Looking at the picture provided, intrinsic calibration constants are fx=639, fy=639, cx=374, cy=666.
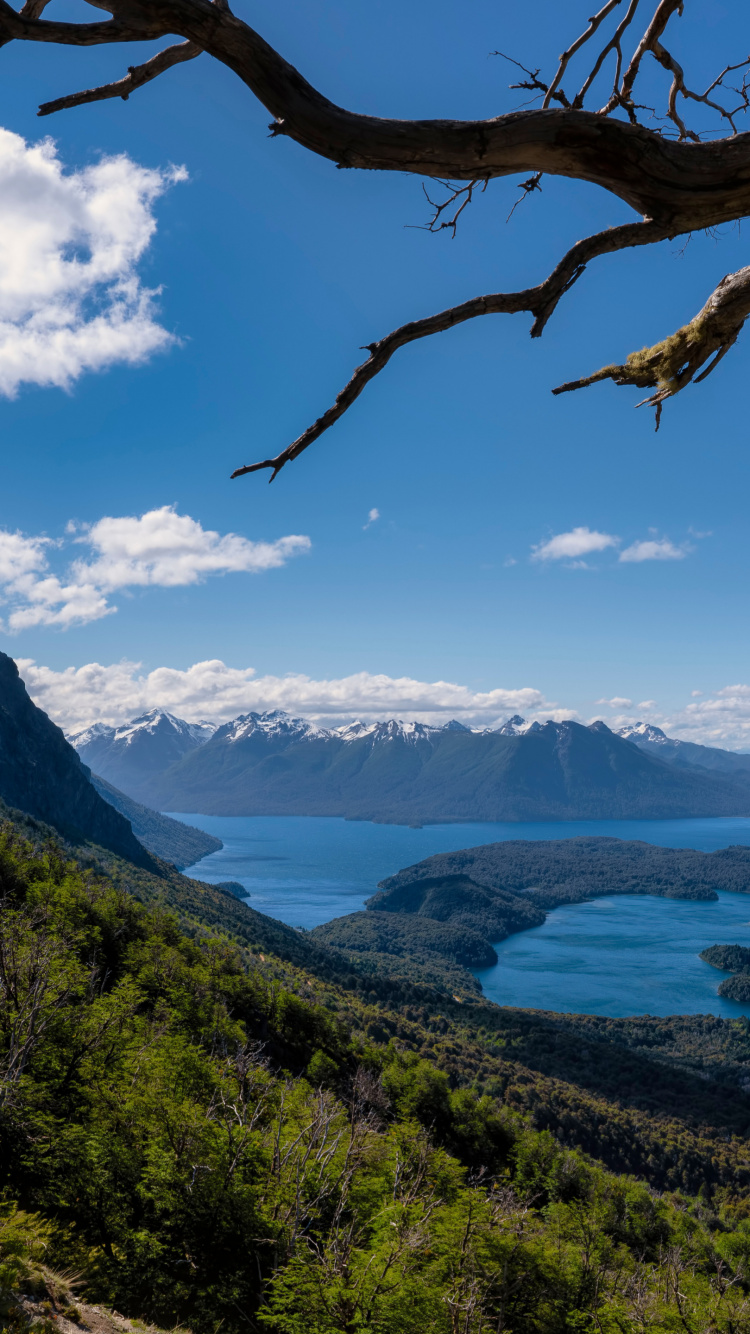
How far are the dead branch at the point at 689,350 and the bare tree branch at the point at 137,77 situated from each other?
183cm

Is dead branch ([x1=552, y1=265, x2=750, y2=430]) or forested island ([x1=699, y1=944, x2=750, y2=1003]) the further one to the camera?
forested island ([x1=699, y1=944, x2=750, y2=1003])

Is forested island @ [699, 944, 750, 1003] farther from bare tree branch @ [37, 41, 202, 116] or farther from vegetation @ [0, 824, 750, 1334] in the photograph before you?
bare tree branch @ [37, 41, 202, 116]

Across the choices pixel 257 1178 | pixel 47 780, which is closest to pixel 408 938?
pixel 47 780

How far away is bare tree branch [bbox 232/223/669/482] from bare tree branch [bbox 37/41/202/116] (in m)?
1.15

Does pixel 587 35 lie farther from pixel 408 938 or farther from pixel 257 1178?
pixel 408 938

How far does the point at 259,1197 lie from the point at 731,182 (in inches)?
628

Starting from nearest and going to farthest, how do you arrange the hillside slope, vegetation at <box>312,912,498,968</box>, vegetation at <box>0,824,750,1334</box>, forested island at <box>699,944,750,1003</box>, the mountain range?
vegetation at <box>0,824,750,1334</box>, the mountain range, the hillside slope, forested island at <box>699,944,750,1003</box>, vegetation at <box>312,912,498,968</box>

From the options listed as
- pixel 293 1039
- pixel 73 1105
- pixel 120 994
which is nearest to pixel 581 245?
pixel 73 1105

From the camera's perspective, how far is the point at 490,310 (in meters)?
2.50

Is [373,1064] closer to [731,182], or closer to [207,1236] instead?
[207,1236]

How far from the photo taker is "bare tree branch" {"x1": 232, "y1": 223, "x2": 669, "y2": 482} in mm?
2281

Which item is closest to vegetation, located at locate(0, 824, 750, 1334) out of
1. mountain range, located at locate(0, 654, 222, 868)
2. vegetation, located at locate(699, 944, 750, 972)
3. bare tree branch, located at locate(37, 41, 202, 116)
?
bare tree branch, located at locate(37, 41, 202, 116)

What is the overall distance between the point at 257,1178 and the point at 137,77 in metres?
15.9

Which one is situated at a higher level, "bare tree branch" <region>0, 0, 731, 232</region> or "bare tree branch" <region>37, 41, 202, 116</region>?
"bare tree branch" <region>37, 41, 202, 116</region>
